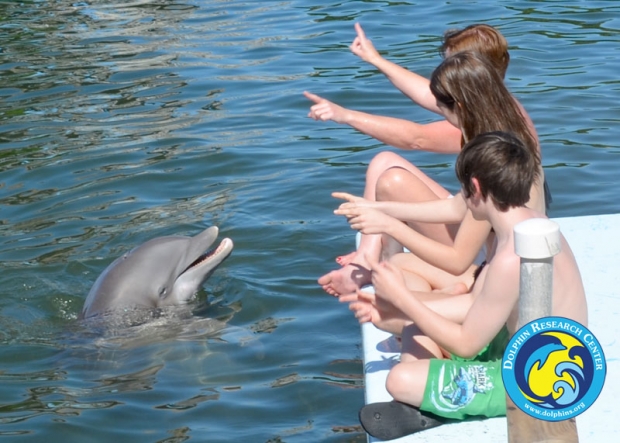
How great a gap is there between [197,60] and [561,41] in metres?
4.37

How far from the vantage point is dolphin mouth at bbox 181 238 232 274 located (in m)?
6.32

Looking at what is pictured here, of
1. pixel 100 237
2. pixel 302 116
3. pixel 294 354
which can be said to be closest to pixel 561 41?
pixel 302 116

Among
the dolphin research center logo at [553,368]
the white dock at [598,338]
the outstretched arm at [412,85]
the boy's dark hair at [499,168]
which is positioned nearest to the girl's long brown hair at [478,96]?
the boy's dark hair at [499,168]

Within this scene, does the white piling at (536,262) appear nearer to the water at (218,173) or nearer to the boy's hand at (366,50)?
the water at (218,173)

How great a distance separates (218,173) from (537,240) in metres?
6.62

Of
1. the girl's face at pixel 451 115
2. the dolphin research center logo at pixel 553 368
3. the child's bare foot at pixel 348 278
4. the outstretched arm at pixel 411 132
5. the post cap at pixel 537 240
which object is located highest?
the post cap at pixel 537 240

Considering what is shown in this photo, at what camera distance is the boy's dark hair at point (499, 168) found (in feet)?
12.0

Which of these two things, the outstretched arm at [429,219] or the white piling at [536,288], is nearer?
the white piling at [536,288]

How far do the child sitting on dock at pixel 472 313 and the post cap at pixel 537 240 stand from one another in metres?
1.04

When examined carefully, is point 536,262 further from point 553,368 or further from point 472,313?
point 472,313

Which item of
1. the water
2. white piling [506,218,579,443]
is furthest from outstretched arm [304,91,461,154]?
white piling [506,218,579,443]

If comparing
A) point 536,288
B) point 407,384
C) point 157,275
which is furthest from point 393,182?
point 536,288

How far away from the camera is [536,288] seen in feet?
8.61

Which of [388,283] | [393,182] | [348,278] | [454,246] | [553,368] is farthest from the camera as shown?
[348,278]
